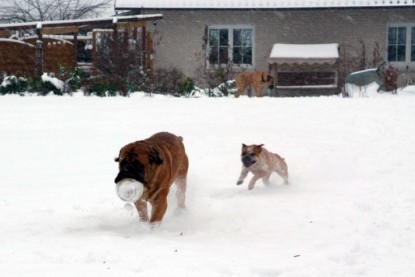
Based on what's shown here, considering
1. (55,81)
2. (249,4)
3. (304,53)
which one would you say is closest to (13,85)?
(55,81)

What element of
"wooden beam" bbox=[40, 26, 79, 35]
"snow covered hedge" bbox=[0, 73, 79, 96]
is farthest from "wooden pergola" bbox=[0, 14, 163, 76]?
"snow covered hedge" bbox=[0, 73, 79, 96]

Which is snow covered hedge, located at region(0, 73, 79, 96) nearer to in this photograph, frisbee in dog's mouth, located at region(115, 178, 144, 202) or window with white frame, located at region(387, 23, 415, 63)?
frisbee in dog's mouth, located at region(115, 178, 144, 202)

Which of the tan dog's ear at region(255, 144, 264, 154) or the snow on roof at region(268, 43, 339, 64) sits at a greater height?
the snow on roof at region(268, 43, 339, 64)

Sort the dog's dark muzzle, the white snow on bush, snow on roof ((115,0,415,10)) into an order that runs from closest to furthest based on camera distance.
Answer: the dog's dark muzzle → the white snow on bush → snow on roof ((115,0,415,10))

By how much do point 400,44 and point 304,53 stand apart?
3897 millimetres

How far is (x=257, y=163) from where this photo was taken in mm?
8688

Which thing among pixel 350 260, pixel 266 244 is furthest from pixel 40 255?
pixel 350 260

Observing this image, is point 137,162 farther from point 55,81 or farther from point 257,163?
point 55,81

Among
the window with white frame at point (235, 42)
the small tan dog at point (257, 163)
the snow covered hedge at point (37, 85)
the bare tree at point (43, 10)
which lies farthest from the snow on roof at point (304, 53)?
the bare tree at point (43, 10)

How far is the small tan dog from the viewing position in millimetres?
8633

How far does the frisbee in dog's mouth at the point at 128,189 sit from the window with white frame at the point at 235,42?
20994 millimetres

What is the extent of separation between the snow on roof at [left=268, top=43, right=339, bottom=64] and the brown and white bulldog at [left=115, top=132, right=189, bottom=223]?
59.4 ft

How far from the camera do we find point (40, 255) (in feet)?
16.3

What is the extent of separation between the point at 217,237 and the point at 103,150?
16.3 feet
